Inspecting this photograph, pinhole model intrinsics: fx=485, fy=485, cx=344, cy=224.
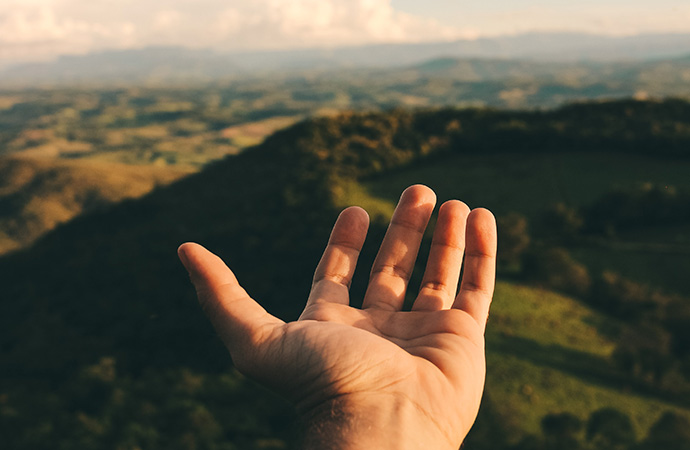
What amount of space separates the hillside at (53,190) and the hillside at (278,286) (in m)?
49.0

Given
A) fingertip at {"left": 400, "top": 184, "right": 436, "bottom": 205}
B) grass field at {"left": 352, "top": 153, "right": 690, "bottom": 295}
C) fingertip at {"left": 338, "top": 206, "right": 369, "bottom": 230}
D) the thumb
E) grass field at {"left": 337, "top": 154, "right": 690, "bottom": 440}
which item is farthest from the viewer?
grass field at {"left": 352, "top": 153, "right": 690, "bottom": 295}

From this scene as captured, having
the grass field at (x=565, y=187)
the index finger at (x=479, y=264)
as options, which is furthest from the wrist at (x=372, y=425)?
the grass field at (x=565, y=187)

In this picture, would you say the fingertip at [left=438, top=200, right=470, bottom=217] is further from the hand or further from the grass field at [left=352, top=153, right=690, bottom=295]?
the grass field at [left=352, top=153, right=690, bottom=295]

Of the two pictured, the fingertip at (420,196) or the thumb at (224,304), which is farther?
the fingertip at (420,196)

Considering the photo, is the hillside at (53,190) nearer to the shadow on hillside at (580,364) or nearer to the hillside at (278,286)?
the hillside at (278,286)

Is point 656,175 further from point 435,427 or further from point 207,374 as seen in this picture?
point 435,427

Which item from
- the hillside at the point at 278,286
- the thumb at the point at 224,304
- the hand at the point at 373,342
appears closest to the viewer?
the hand at the point at 373,342

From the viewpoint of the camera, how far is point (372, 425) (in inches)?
145

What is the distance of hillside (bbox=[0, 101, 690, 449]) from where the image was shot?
25891 mm

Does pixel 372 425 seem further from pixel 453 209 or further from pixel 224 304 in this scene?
pixel 453 209

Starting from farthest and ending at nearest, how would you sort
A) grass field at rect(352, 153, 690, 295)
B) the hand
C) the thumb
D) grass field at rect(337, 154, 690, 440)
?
grass field at rect(352, 153, 690, 295), grass field at rect(337, 154, 690, 440), the thumb, the hand

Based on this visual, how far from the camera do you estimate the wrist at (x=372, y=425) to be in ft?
11.7

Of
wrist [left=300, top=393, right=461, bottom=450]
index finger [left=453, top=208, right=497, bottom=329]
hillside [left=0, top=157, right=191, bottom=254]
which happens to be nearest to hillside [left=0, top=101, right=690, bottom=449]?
index finger [left=453, top=208, right=497, bottom=329]

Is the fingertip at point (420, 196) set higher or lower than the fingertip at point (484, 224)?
higher
